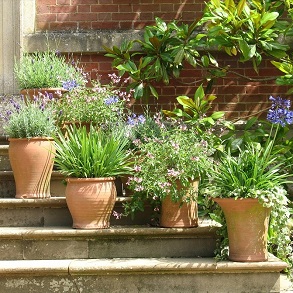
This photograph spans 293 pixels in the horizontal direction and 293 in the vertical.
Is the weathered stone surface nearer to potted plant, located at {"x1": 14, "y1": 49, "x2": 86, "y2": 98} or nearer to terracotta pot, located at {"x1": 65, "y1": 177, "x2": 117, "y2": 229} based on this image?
terracotta pot, located at {"x1": 65, "y1": 177, "x2": 117, "y2": 229}

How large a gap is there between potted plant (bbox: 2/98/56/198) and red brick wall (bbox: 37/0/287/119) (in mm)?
1494

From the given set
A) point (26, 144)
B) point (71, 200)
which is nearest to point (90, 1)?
point (26, 144)

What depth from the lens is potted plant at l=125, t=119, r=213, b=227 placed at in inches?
192

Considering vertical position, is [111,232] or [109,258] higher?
[111,232]

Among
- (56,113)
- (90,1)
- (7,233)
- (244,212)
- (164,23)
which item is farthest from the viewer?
(90,1)

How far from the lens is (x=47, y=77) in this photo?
6.02 meters

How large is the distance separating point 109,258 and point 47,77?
1804 mm

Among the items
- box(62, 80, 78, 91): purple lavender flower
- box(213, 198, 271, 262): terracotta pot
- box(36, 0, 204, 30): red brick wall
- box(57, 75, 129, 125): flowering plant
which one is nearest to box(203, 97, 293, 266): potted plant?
box(213, 198, 271, 262): terracotta pot

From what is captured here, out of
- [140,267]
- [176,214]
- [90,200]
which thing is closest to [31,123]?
[90,200]

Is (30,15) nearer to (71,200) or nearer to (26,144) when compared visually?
(26,144)

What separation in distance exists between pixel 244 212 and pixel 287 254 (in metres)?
0.66

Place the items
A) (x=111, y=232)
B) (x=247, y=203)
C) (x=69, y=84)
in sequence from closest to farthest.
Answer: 1. (x=247, y=203)
2. (x=111, y=232)
3. (x=69, y=84)

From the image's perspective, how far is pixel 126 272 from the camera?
15.0ft

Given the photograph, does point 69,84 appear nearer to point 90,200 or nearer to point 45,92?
point 45,92
